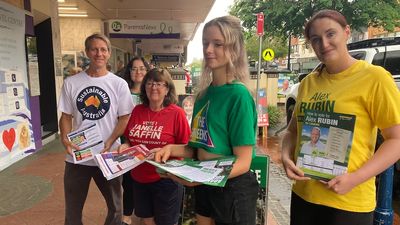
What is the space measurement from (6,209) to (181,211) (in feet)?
8.19

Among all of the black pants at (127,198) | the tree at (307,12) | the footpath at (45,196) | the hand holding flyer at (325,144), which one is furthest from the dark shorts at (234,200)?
the tree at (307,12)

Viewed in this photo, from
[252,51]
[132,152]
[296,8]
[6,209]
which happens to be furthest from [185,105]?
[252,51]

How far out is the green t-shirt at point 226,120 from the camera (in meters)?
1.70

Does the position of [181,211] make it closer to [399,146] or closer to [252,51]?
[399,146]

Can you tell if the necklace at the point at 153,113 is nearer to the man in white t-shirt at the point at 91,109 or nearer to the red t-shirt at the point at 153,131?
the red t-shirt at the point at 153,131

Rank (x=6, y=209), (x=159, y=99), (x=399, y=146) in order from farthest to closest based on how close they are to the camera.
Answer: (x=6, y=209)
(x=159, y=99)
(x=399, y=146)

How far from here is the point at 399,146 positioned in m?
1.61

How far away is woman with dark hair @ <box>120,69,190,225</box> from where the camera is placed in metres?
2.81

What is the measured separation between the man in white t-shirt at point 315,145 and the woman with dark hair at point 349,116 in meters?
0.07

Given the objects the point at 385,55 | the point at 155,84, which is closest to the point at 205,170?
the point at 155,84

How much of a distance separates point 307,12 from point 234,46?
17.1 m

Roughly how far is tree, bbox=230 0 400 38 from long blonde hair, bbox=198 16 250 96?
15429 mm

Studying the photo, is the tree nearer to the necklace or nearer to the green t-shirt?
the necklace

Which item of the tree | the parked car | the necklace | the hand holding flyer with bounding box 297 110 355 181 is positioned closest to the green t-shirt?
the hand holding flyer with bounding box 297 110 355 181
